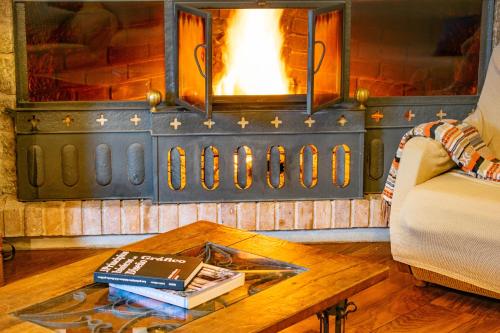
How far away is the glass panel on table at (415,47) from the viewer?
337cm

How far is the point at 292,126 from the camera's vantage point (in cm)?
329

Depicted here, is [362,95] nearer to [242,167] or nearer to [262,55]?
[262,55]

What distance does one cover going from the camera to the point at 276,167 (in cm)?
333

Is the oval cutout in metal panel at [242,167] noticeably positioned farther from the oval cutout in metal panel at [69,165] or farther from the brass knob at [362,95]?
the oval cutout in metal panel at [69,165]

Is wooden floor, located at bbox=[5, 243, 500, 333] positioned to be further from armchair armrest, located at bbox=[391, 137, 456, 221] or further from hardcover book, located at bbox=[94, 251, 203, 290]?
hardcover book, located at bbox=[94, 251, 203, 290]

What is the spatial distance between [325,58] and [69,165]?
42.9 inches

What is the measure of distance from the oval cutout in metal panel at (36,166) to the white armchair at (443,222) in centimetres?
138

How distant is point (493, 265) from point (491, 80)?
0.91 m

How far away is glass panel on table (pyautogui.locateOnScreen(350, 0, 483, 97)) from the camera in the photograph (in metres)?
3.37

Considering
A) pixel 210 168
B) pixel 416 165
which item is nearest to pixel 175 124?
pixel 210 168

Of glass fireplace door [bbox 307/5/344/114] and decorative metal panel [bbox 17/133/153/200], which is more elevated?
glass fireplace door [bbox 307/5/344/114]

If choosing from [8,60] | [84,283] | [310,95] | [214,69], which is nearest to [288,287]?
[84,283]

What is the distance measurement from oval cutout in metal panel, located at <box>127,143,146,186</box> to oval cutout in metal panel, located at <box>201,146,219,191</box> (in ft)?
0.81

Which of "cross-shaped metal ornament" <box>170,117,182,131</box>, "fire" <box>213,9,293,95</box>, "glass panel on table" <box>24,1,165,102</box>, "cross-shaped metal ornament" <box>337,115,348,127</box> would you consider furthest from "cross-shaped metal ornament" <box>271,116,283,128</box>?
"glass panel on table" <box>24,1,165,102</box>
